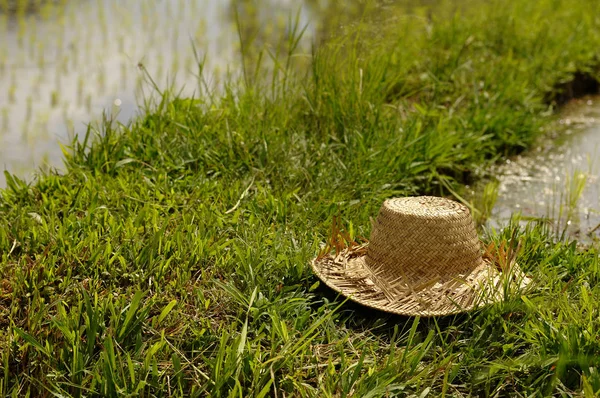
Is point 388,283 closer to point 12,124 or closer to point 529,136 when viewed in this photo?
point 529,136

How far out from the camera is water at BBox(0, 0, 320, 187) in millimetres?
3930

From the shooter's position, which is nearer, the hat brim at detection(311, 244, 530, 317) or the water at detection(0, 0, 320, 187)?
the hat brim at detection(311, 244, 530, 317)

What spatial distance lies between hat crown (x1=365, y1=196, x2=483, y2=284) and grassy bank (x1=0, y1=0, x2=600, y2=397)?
16 centimetres

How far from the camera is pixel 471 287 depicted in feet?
7.11

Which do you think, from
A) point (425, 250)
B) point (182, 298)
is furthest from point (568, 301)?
point (182, 298)

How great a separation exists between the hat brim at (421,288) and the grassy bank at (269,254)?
60 millimetres

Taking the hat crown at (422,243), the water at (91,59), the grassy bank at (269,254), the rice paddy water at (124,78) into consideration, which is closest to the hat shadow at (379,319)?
the grassy bank at (269,254)

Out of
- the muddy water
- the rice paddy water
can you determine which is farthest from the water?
the muddy water

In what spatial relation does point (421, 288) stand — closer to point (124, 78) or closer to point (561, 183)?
point (561, 183)

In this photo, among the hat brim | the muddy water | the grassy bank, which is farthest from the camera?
the muddy water

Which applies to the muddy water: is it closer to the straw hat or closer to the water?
the straw hat

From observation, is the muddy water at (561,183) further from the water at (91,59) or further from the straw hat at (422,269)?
the water at (91,59)

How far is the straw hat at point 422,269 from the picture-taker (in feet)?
7.11

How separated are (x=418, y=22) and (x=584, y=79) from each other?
1456 millimetres
